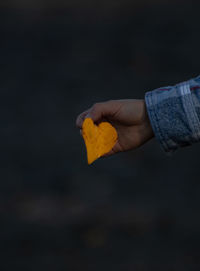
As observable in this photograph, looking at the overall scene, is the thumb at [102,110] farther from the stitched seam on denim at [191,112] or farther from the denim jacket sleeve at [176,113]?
the stitched seam on denim at [191,112]

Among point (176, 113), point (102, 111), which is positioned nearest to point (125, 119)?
point (102, 111)

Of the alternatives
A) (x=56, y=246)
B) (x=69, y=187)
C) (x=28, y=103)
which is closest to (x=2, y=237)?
(x=56, y=246)

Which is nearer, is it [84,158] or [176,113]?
[176,113]

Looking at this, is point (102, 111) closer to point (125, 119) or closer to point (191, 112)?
point (125, 119)

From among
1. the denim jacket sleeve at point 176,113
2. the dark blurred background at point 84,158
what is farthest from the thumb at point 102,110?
the dark blurred background at point 84,158

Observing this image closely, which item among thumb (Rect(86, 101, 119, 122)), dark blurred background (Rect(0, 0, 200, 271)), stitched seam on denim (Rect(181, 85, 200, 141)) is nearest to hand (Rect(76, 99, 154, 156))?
Answer: thumb (Rect(86, 101, 119, 122))

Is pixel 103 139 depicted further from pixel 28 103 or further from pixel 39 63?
pixel 39 63

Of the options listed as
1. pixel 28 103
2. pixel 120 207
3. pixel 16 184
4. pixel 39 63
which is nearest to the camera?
pixel 120 207
